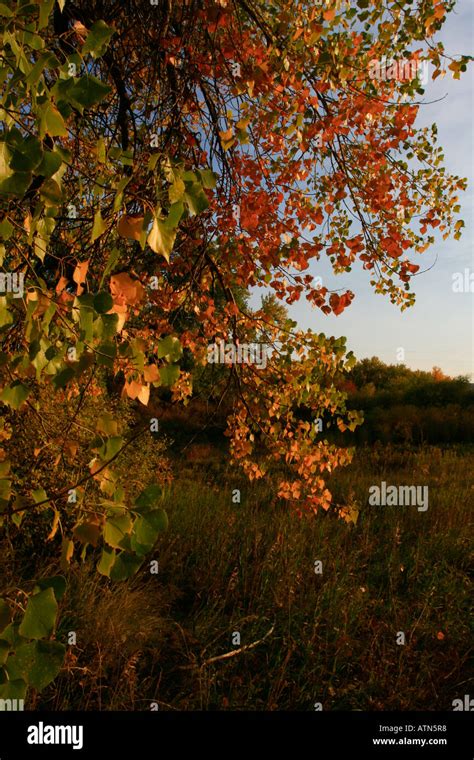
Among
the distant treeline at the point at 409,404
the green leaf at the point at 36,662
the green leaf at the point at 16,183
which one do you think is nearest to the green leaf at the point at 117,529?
the green leaf at the point at 36,662

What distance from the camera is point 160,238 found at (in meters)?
1.58

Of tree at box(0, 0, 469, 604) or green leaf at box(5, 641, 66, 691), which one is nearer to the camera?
green leaf at box(5, 641, 66, 691)

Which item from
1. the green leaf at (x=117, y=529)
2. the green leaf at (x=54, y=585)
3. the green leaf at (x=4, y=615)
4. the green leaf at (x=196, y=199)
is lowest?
the green leaf at (x=4, y=615)

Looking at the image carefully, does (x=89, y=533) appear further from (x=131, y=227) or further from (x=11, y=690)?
(x=131, y=227)

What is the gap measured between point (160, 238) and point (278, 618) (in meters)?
4.81

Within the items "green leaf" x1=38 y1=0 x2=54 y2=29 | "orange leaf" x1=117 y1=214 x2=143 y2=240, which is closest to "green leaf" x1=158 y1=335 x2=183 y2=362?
"orange leaf" x1=117 y1=214 x2=143 y2=240

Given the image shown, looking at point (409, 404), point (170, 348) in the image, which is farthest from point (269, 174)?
point (409, 404)

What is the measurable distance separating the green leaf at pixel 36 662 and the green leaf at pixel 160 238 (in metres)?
1.01

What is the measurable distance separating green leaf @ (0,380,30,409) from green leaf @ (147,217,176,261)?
79 cm

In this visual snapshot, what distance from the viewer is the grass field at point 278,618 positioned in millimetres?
4602

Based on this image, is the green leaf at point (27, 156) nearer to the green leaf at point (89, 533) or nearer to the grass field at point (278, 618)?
the green leaf at point (89, 533)

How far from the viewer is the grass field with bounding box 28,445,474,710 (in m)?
4.60

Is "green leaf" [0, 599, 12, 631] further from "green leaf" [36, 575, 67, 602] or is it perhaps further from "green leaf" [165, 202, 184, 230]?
"green leaf" [165, 202, 184, 230]

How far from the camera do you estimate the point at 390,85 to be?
5332 mm
